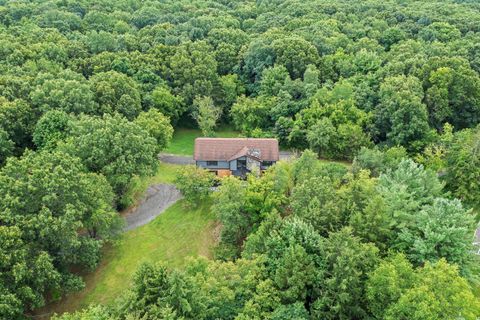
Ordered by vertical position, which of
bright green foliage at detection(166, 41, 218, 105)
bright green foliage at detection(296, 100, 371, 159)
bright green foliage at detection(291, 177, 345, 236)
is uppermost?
bright green foliage at detection(166, 41, 218, 105)

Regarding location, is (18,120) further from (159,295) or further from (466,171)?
(466,171)

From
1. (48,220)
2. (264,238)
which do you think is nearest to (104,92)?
(48,220)

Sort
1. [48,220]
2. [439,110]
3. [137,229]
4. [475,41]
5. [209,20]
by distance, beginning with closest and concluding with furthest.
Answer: [48,220]
[137,229]
[439,110]
[475,41]
[209,20]

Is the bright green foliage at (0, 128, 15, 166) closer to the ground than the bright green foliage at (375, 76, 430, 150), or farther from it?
closer to the ground

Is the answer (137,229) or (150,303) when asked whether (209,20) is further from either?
(150,303)

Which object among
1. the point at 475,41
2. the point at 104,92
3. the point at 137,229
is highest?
the point at 475,41

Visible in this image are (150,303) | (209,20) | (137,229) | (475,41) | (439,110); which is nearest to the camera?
(150,303)

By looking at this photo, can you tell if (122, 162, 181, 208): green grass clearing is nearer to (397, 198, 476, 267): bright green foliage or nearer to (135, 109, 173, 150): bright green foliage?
(135, 109, 173, 150): bright green foliage

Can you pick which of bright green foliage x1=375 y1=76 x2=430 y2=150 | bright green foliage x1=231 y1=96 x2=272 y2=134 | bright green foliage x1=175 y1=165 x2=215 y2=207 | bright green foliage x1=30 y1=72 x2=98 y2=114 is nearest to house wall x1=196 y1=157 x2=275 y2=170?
bright green foliage x1=175 y1=165 x2=215 y2=207
